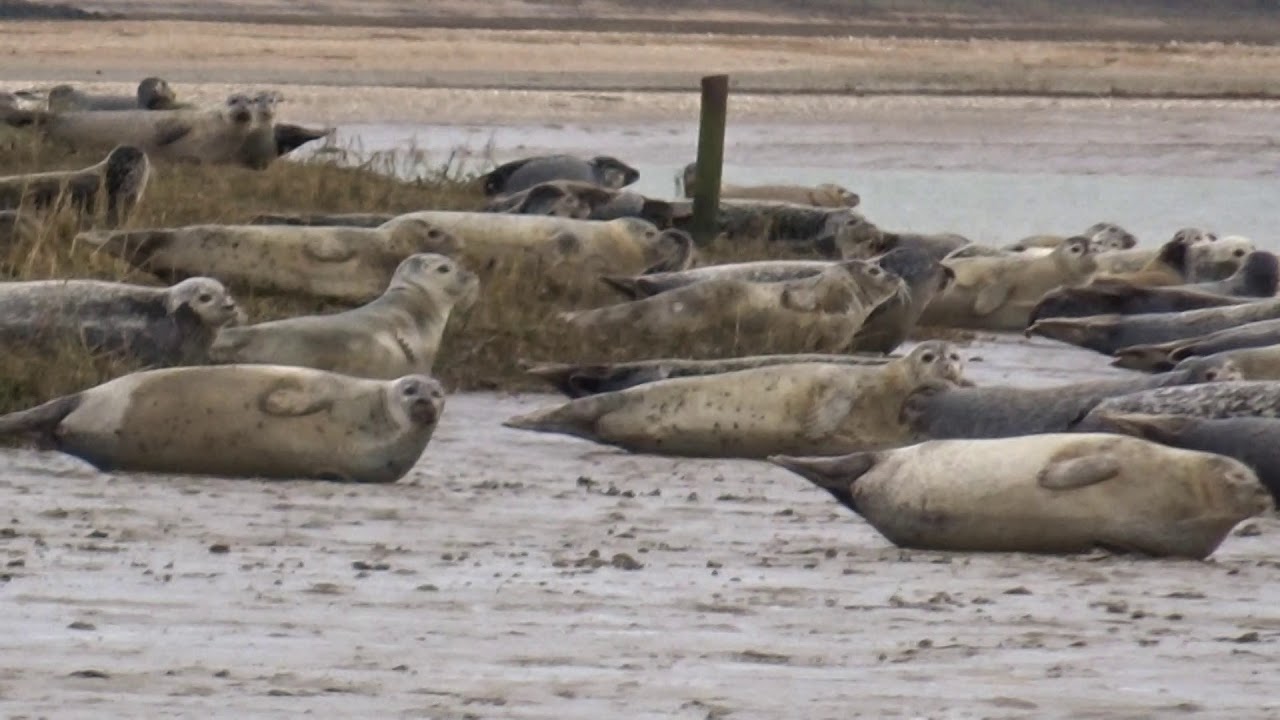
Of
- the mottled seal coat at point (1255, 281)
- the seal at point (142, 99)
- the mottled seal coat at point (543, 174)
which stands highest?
the seal at point (142, 99)

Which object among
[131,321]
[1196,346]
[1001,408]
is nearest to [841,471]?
[1001,408]

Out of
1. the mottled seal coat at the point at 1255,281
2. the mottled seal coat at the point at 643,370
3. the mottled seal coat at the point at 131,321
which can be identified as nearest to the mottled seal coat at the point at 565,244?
the mottled seal coat at the point at 643,370

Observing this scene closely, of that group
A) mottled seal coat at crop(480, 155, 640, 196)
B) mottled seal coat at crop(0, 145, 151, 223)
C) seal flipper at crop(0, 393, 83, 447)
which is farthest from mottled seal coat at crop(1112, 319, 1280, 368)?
mottled seal coat at crop(480, 155, 640, 196)

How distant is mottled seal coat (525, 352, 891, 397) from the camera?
6699mm

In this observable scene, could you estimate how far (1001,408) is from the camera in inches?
247

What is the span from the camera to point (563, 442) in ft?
21.7

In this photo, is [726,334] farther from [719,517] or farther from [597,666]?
[597,666]

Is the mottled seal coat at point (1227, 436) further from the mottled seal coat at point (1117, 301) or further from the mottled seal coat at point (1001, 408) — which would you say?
the mottled seal coat at point (1117, 301)

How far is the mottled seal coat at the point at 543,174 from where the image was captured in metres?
12.0

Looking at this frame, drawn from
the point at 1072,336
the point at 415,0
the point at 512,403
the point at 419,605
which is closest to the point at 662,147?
the point at 1072,336

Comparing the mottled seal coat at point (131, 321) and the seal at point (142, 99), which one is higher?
the seal at point (142, 99)

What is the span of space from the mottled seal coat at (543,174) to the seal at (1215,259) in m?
2.86

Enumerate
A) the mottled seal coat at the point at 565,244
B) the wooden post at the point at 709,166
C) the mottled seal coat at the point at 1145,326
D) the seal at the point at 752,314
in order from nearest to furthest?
the seal at the point at 752,314, the mottled seal coat at the point at 1145,326, the mottled seal coat at the point at 565,244, the wooden post at the point at 709,166

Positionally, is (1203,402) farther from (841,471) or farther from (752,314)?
(752,314)
